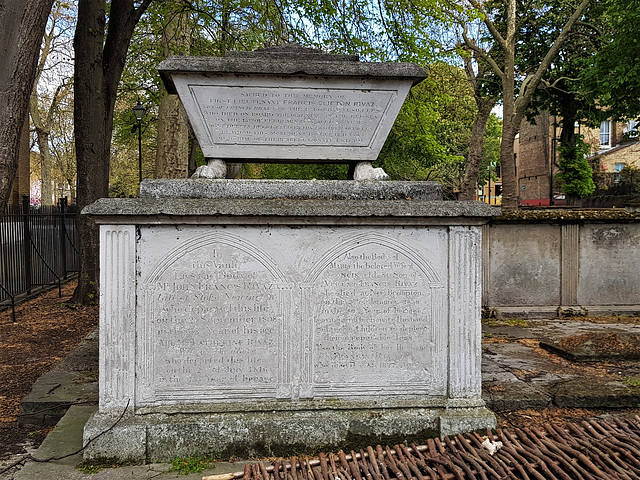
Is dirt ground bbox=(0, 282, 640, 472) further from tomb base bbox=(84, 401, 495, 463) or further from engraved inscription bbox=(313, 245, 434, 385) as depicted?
engraved inscription bbox=(313, 245, 434, 385)

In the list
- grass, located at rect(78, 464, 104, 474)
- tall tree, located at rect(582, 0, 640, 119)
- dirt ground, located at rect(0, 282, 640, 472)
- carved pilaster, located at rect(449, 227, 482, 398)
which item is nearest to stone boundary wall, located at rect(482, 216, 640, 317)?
dirt ground, located at rect(0, 282, 640, 472)

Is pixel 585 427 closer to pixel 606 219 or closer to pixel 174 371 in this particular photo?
pixel 174 371

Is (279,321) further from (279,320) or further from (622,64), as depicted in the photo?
(622,64)

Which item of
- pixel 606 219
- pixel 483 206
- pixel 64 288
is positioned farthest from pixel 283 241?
pixel 64 288

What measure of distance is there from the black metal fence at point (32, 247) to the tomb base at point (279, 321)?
7794mm

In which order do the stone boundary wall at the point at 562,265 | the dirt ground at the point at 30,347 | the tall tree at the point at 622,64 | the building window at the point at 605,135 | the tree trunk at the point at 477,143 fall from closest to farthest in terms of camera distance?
the dirt ground at the point at 30,347 < the stone boundary wall at the point at 562,265 < the tall tree at the point at 622,64 < the tree trunk at the point at 477,143 < the building window at the point at 605,135

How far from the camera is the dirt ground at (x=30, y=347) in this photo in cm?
430

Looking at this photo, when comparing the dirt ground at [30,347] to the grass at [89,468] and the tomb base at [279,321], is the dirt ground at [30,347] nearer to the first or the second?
the grass at [89,468]

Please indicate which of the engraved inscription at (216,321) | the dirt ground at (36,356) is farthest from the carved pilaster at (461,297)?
the engraved inscription at (216,321)

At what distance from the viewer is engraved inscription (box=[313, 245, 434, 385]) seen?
387cm

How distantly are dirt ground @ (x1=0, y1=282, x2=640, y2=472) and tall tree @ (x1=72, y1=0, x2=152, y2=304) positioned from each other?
3.53 ft

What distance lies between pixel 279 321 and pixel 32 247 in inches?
457

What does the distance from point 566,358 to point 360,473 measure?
3.74 meters

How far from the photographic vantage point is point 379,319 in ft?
12.8
